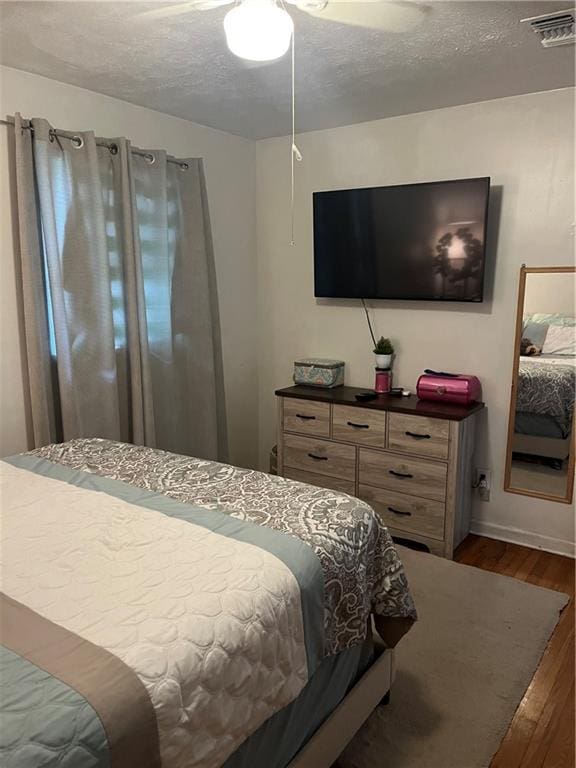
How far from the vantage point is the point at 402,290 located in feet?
10.7

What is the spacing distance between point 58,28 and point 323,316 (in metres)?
2.15

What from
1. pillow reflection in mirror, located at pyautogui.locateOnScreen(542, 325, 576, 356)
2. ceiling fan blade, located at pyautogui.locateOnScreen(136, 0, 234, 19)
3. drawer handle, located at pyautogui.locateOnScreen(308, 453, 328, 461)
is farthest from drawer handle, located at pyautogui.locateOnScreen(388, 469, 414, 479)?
ceiling fan blade, located at pyautogui.locateOnScreen(136, 0, 234, 19)

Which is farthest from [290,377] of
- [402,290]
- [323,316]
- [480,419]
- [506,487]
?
[506,487]

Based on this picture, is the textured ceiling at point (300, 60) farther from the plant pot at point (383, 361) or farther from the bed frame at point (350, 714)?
the bed frame at point (350, 714)

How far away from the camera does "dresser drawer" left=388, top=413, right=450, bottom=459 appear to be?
2910 mm

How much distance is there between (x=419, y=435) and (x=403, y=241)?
3.63ft

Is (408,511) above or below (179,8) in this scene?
below

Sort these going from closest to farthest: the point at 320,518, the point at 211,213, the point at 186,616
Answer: the point at 186,616 < the point at 320,518 < the point at 211,213

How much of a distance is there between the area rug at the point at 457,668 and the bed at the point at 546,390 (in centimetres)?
76

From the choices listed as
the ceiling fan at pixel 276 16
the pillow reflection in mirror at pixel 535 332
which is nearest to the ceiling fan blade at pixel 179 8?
the ceiling fan at pixel 276 16

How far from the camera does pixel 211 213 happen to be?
3.57m

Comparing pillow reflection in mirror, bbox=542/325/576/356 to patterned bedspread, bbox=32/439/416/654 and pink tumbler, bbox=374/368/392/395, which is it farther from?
patterned bedspread, bbox=32/439/416/654

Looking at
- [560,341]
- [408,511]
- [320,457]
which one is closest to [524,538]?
[408,511]

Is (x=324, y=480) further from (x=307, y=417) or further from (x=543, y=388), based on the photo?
(x=543, y=388)
